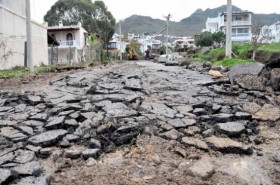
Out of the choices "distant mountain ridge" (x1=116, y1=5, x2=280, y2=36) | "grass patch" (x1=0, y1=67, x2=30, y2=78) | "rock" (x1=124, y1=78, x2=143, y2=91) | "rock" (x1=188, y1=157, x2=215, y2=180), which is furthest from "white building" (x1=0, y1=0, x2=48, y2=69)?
"distant mountain ridge" (x1=116, y1=5, x2=280, y2=36)

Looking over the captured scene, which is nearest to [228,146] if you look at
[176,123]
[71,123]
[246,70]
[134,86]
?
[176,123]

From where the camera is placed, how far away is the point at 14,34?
18828 millimetres

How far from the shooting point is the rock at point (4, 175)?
3819 mm

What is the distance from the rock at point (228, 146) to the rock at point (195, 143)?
0.12 metres

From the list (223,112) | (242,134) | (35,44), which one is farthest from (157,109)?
(35,44)

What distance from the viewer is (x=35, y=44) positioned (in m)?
23.1

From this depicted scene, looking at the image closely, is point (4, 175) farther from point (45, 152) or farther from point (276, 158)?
point (276, 158)

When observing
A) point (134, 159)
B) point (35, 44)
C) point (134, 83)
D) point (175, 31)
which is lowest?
point (134, 159)

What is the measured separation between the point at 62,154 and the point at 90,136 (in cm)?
65

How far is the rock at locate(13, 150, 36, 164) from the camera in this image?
4.38 m

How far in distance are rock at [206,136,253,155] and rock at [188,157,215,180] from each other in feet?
1.84

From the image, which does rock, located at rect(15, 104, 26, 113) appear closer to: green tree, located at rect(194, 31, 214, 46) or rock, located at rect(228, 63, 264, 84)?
rock, located at rect(228, 63, 264, 84)

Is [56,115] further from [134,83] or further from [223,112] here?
[134,83]

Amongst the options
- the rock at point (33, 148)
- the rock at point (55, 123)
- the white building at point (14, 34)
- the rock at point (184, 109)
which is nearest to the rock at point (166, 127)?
the rock at point (184, 109)
